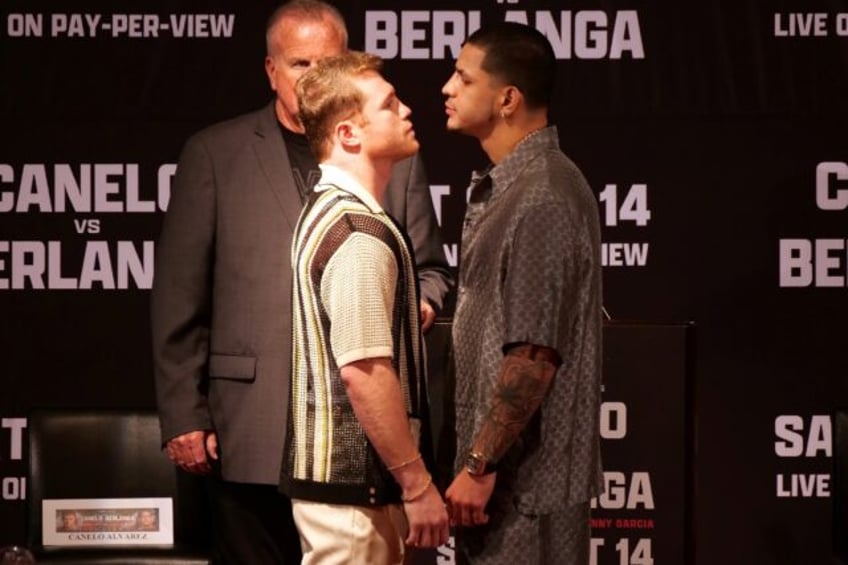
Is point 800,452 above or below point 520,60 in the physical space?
below

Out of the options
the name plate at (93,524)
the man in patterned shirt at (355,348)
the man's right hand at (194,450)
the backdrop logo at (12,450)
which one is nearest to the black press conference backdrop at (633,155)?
the backdrop logo at (12,450)

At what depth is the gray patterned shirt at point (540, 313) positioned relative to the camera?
8.48ft

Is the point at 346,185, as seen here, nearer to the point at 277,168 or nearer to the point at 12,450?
the point at 277,168

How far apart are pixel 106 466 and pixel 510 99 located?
1.84 m

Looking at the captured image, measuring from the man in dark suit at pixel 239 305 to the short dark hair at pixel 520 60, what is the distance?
2.53 feet

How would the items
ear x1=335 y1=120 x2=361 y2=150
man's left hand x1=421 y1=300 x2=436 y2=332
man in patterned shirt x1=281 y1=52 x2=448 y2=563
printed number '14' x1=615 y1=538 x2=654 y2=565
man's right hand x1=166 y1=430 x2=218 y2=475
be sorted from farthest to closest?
printed number '14' x1=615 y1=538 x2=654 y2=565
man's right hand x1=166 y1=430 x2=218 y2=475
man's left hand x1=421 y1=300 x2=436 y2=332
ear x1=335 y1=120 x2=361 y2=150
man in patterned shirt x1=281 y1=52 x2=448 y2=563

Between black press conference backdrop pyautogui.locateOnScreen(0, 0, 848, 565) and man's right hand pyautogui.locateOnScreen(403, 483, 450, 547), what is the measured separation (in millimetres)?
2082

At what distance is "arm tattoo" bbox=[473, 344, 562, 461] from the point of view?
256 cm

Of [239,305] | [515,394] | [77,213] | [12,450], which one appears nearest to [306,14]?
[239,305]

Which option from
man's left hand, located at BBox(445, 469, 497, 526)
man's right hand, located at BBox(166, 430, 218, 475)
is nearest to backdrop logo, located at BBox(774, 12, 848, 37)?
man's right hand, located at BBox(166, 430, 218, 475)

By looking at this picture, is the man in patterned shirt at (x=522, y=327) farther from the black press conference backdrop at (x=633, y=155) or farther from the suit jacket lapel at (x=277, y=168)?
the black press conference backdrop at (x=633, y=155)

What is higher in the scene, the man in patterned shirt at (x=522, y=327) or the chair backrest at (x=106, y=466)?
the man in patterned shirt at (x=522, y=327)

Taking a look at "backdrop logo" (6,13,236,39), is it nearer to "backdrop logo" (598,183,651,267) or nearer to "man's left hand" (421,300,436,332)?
"backdrop logo" (598,183,651,267)

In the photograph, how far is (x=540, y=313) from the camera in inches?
101
